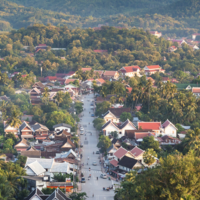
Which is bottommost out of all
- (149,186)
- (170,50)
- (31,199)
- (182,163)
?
(170,50)

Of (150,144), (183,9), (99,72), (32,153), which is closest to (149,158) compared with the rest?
(150,144)

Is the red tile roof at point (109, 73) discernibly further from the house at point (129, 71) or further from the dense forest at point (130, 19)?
the dense forest at point (130, 19)

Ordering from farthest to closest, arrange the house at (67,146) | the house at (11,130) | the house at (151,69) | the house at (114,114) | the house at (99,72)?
the house at (151,69) < the house at (99,72) < the house at (114,114) < the house at (11,130) < the house at (67,146)

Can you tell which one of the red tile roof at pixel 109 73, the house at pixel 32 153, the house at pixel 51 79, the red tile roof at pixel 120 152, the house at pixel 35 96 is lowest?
the house at pixel 51 79

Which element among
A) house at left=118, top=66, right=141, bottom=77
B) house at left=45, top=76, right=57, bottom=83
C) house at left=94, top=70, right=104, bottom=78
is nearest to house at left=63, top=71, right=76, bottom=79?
house at left=45, top=76, right=57, bottom=83

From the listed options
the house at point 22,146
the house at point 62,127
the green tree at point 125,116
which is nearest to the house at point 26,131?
the house at point 62,127

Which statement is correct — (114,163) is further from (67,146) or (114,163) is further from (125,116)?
(125,116)

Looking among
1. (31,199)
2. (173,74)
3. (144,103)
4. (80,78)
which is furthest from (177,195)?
(173,74)

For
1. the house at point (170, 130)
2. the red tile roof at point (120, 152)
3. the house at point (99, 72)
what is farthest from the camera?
the house at point (99, 72)

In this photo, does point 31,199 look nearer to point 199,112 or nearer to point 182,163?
point 182,163
